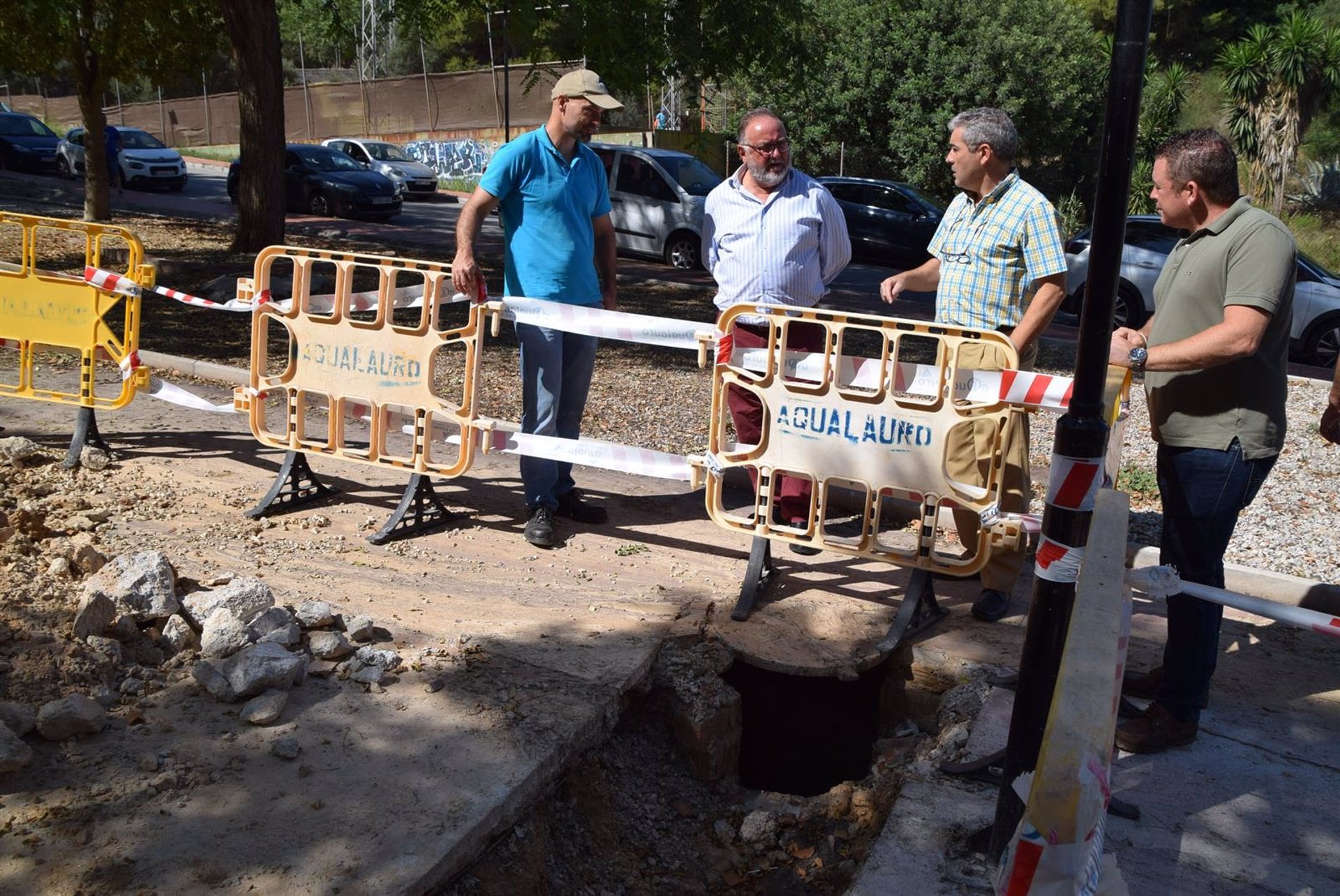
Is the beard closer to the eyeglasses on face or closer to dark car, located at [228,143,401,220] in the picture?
the eyeglasses on face

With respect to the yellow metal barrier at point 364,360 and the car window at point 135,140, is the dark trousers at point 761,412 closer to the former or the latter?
the yellow metal barrier at point 364,360

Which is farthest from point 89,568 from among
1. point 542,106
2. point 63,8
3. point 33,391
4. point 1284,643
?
point 542,106

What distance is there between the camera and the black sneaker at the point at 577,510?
21.1ft

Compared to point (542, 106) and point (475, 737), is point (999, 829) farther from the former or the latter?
point (542, 106)

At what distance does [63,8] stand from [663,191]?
10515mm

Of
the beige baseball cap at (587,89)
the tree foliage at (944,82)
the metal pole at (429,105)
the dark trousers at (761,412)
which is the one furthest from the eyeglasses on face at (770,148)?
the metal pole at (429,105)

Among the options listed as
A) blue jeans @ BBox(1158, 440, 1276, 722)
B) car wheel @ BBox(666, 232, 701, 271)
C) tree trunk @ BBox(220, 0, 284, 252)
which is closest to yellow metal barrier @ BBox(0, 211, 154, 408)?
blue jeans @ BBox(1158, 440, 1276, 722)

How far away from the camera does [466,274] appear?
18.0ft

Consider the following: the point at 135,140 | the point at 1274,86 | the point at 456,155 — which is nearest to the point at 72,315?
the point at 135,140

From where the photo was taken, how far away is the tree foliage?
29.1 meters

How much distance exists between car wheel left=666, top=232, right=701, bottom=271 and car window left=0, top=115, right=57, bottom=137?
2098 cm

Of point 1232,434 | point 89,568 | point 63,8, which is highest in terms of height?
point 63,8

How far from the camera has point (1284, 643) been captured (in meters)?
5.25

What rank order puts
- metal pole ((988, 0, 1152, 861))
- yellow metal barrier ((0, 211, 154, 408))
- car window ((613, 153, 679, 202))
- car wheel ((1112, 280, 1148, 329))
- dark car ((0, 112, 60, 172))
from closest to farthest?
metal pole ((988, 0, 1152, 861)) → yellow metal barrier ((0, 211, 154, 408)) → car wheel ((1112, 280, 1148, 329)) → car window ((613, 153, 679, 202)) → dark car ((0, 112, 60, 172))
